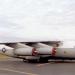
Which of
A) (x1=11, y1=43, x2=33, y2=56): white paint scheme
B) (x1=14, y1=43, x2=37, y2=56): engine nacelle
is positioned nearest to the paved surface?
(x1=14, y1=43, x2=37, y2=56): engine nacelle

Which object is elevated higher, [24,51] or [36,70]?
[24,51]

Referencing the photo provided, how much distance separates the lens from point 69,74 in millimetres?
17281

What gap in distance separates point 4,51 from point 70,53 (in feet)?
32.5

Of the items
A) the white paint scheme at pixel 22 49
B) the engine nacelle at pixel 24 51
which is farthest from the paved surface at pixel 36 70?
the white paint scheme at pixel 22 49

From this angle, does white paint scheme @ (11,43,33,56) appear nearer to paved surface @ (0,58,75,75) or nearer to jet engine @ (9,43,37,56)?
jet engine @ (9,43,37,56)

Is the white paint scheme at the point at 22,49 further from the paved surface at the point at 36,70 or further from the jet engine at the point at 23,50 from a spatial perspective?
the paved surface at the point at 36,70

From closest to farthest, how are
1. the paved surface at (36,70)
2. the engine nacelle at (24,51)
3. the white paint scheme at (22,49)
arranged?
1. the paved surface at (36,70)
2. the engine nacelle at (24,51)
3. the white paint scheme at (22,49)

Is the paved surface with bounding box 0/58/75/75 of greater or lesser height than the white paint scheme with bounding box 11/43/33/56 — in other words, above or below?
below

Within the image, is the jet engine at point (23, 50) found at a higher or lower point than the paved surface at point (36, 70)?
higher

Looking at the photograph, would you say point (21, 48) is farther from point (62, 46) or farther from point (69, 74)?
point (69, 74)

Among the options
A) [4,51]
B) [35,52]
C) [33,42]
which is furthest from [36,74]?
[4,51]

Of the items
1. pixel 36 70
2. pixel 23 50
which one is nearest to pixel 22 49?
pixel 23 50

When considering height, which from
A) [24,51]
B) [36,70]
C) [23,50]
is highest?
[23,50]

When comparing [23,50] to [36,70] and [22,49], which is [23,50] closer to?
[22,49]
